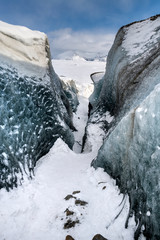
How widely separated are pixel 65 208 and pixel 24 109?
12.8 ft

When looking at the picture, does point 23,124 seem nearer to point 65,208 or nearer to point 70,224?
point 65,208

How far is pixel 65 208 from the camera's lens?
12.7 feet

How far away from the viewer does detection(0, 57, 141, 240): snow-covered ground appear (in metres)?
3.18

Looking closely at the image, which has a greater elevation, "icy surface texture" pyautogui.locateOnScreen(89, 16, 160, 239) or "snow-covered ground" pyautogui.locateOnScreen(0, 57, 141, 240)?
"icy surface texture" pyautogui.locateOnScreen(89, 16, 160, 239)

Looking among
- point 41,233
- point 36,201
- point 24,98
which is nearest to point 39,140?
point 24,98

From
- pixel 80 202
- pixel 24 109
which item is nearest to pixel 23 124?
pixel 24 109

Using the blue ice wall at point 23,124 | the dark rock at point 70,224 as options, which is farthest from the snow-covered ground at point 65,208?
the blue ice wall at point 23,124

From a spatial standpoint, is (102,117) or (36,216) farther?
(102,117)

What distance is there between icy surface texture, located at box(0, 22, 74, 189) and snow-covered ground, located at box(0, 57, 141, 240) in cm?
62

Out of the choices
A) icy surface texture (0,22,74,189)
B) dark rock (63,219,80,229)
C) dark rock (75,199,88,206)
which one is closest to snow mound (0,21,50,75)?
icy surface texture (0,22,74,189)

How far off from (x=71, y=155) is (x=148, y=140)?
16.5 feet

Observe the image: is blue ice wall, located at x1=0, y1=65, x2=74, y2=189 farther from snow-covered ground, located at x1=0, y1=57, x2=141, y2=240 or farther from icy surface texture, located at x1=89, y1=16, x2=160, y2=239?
icy surface texture, located at x1=89, y1=16, x2=160, y2=239

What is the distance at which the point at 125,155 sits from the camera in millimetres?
3908

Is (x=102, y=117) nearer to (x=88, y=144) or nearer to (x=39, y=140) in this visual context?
(x=88, y=144)
